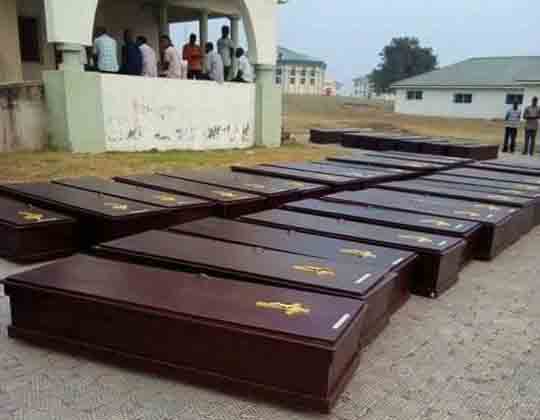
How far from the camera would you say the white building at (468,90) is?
109ft

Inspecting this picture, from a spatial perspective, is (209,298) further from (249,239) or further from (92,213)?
(92,213)

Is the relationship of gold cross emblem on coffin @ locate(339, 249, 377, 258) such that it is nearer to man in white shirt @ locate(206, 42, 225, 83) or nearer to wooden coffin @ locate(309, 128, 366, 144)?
man in white shirt @ locate(206, 42, 225, 83)

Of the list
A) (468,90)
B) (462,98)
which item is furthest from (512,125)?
(462,98)

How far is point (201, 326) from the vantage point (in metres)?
2.11

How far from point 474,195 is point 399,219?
5.54 ft

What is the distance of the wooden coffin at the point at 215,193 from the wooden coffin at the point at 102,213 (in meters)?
0.42

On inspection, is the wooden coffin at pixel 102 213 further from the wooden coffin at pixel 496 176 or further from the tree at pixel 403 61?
the tree at pixel 403 61

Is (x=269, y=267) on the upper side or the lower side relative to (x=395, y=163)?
upper

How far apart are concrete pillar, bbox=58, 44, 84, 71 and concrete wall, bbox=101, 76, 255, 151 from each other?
0.57 meters

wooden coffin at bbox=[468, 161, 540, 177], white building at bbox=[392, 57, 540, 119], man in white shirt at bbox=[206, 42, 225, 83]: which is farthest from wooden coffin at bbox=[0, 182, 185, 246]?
white building at bbox=[392, 57, 540, 119]

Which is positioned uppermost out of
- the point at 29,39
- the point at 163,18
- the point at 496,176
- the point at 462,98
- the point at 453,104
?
the point at 163,18

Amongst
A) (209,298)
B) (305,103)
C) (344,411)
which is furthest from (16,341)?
(305,103)

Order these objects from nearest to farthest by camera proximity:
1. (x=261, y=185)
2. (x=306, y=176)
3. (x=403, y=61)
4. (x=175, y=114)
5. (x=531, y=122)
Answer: (x=261, y=185), (x=306, y=176), (x=175, y=114), (x=531, y=122), (x=403, y=61)

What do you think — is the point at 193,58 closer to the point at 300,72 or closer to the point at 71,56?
the point at 71,56
